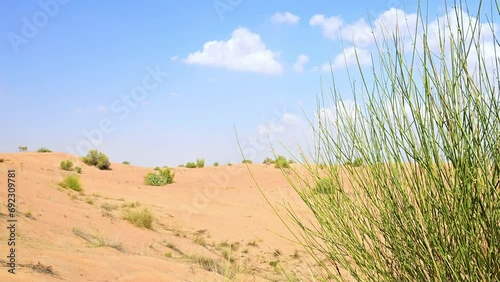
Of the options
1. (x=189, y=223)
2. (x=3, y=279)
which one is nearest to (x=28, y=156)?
(x=189, y=223)

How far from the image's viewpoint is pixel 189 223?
1383 cm

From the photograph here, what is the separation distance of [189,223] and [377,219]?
11.0 m

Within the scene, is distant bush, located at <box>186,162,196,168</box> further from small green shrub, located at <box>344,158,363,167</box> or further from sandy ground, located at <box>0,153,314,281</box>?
small green shrub, located at <box>344,158,363,167</box>

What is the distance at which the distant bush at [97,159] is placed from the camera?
29.2 m

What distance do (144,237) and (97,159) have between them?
1976 cm

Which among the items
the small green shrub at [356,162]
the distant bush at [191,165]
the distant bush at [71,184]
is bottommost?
the distant bush at [71,184]

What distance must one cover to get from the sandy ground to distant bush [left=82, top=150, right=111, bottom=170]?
9990 millimetres

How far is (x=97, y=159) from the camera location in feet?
96.5

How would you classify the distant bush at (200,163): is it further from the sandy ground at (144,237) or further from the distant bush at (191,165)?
the sandy ground at (144,237)

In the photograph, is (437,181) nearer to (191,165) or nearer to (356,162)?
(356,162)

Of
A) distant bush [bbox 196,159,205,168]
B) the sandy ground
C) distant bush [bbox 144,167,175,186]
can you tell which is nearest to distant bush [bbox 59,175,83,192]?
the sandy ground

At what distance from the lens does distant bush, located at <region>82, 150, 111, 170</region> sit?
2916cm

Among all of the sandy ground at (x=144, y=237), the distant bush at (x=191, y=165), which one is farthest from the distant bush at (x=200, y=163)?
the sandy ground at (x=144, y=237)

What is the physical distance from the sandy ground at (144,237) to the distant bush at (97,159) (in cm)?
999
